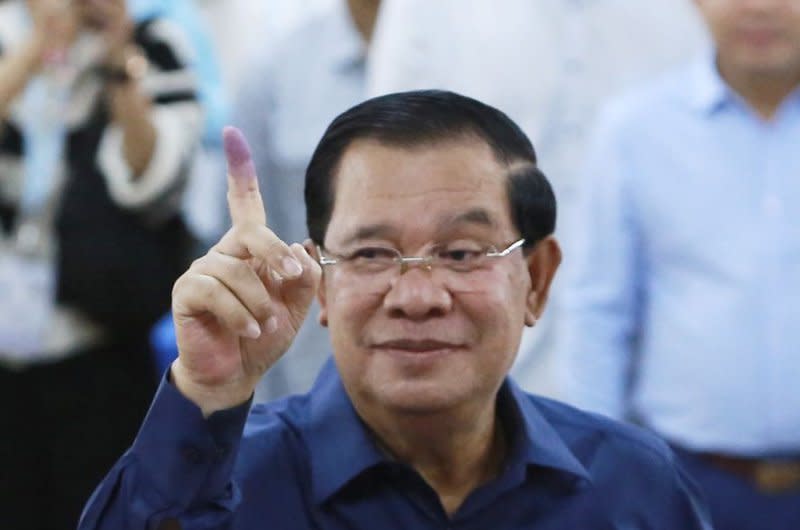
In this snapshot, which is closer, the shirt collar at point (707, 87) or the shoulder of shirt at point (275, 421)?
the shoulder of shirt at point (275, 421)

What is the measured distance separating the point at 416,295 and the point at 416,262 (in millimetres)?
44

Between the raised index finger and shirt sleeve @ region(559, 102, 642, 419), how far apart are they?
73.2 inches

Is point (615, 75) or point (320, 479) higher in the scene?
point (615, 75)

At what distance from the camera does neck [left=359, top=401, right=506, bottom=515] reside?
279 cm

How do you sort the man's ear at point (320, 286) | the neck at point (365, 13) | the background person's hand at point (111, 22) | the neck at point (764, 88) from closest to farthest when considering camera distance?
the man's ear at point (320, 286) < the neck at point (764, 88) < the background person's hand at point (111, 22) < the neck at point (365, 13)

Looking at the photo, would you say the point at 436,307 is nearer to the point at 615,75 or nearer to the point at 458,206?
the point at 458,206

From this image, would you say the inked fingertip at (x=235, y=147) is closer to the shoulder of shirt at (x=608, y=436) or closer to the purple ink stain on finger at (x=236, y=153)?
the purple ink stain on finger at (x=236, y=153)

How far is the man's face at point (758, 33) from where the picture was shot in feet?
13.2

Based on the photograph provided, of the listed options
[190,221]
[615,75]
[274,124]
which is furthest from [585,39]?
[190,221]

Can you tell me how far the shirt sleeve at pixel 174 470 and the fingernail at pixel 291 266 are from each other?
20cm

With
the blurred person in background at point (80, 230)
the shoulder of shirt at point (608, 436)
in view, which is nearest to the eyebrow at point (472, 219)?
the shoulder of shirt at point (608, 436)

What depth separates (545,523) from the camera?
9.16 ft

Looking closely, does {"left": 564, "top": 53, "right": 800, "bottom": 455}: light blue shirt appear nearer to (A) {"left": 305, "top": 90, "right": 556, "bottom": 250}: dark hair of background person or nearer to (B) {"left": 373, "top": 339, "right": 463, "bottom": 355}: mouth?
(A) {"left": 305, "top": 90, "right": 556, "bottom": 250}: dark hair of background person

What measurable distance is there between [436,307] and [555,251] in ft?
1.07
